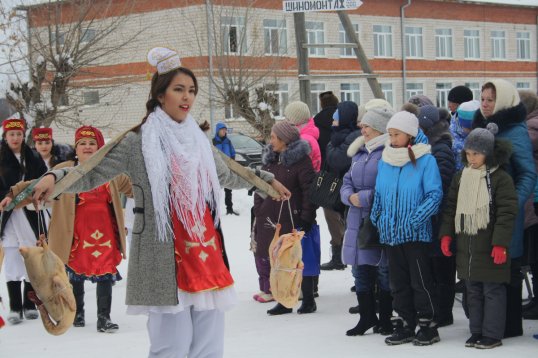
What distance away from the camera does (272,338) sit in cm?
661

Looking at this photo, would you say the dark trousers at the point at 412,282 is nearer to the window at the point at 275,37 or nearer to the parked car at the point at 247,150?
the parked car at the point at 247,150

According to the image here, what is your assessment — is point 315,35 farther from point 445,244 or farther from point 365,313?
point 445,244

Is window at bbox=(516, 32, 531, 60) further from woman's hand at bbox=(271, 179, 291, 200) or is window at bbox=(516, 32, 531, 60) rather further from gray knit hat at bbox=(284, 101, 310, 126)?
woman's hand at bbox=(271, 179, 291, 200)

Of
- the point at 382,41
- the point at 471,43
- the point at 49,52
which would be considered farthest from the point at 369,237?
the point at 471,43

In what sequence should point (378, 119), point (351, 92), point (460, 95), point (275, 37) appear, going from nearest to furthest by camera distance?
point (378, 119), point (460, 95), point (275, 37), point (351, 92)

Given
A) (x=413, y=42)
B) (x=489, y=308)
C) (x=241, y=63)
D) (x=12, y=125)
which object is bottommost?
(x=489, y=308)

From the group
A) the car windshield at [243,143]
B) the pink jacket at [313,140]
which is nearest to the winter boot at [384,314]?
the pink jacket at [313,140]

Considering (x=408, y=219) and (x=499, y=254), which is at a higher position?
(x=408, y=219)

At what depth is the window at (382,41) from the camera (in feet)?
131

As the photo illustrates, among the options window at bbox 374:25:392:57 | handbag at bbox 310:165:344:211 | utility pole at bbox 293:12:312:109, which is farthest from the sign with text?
window at bbox 374:25:392:57

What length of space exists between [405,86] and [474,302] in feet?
118

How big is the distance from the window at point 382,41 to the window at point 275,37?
962 cm

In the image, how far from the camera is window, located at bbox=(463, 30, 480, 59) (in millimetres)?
43469

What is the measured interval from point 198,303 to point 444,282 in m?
3.28
